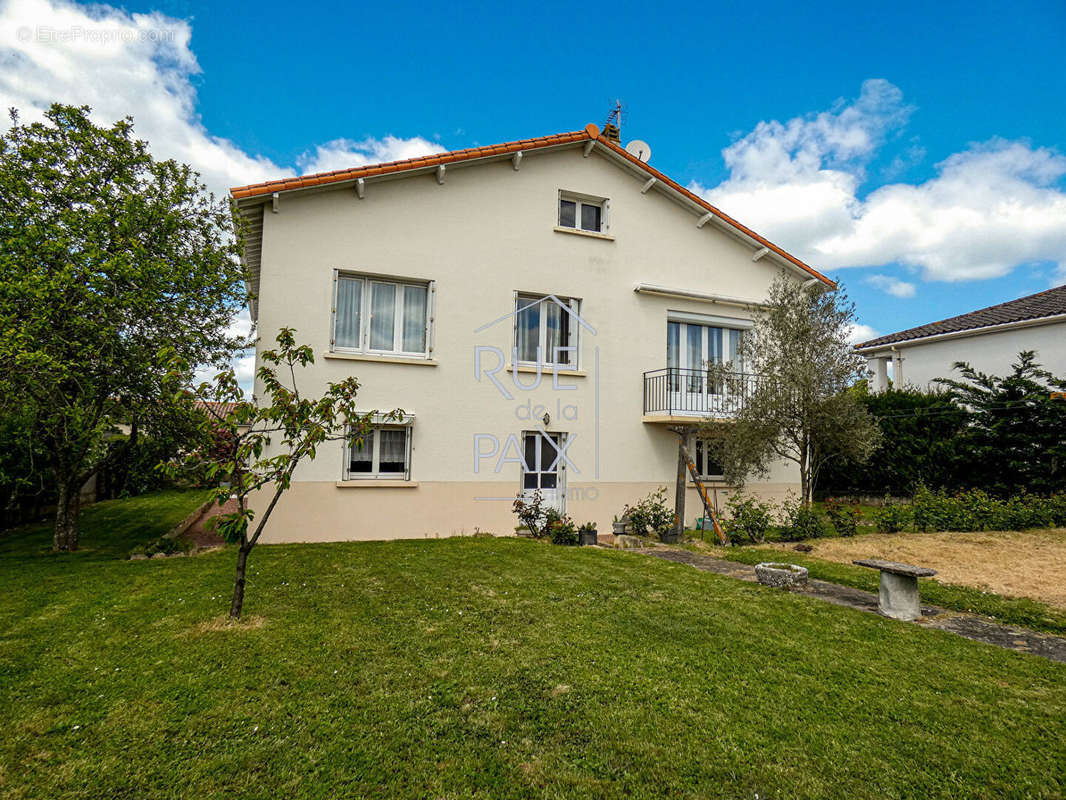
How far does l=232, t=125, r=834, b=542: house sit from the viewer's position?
10469 mm

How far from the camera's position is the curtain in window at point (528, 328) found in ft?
39.7

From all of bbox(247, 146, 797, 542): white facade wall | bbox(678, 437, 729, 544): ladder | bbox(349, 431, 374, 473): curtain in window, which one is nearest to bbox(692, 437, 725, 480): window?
bbox(678, 437, 729, 544): ladder

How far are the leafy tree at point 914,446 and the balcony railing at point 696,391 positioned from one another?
430cm

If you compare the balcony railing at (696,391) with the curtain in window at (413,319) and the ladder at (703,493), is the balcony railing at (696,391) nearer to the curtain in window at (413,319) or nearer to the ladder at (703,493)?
the ladder at (703,493)

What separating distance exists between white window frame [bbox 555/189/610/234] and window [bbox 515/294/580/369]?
6.09ft

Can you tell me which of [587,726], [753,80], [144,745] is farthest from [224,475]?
[753,80]

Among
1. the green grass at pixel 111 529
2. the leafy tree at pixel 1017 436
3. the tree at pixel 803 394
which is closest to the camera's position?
the green grass at pixel 111 529

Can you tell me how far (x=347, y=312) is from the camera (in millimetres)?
10891

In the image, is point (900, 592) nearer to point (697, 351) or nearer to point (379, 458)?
point (697, 351)

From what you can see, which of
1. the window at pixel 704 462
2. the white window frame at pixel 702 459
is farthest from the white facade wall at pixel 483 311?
the window at pixel 704 462

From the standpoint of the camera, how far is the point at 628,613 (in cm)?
597

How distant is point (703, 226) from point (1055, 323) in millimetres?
12545

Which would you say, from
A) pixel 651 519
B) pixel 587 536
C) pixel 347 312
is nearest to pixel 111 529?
pixel 347 312

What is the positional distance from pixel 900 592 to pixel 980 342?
1780 centimetres
